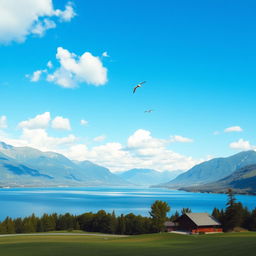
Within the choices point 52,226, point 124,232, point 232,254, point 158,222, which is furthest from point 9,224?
point 232,254

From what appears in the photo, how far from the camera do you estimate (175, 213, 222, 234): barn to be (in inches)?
3558

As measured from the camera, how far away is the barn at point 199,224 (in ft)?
297

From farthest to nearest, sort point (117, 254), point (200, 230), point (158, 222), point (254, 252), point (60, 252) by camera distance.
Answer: point (158, 222)
point (200, 230)
point (60, 252)
point (117, 254)
point (254, 252)

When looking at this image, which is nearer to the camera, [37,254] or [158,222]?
[37,254]

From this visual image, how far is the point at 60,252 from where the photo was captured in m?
44.2

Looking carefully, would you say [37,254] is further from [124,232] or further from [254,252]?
[124,232]

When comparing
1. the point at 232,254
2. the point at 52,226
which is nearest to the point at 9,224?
the point at 52,226

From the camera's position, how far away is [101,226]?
128500 millimetres

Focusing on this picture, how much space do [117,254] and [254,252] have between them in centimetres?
1626

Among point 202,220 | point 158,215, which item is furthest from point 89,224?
point 202,220

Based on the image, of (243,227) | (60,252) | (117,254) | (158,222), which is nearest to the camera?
(117,254)

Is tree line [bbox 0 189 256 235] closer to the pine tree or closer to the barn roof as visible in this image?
the pine tree

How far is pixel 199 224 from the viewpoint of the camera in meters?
89.7

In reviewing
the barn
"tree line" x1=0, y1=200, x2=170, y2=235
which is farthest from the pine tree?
the barn
